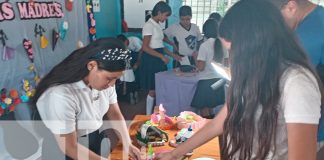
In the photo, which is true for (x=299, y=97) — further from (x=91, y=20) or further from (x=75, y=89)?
(x=91, y=20)

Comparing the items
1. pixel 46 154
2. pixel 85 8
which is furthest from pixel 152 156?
pixel 85 8

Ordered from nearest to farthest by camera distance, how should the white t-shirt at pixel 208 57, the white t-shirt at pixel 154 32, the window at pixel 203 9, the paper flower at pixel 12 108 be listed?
the paper flower at pixel 12 108, the white t-shirt at pixel 208 57, the white t-shirt at pixel 154 32, the window at pixel 203 9

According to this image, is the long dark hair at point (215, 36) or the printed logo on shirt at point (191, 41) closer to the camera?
the long dark hair at point (215, 36)

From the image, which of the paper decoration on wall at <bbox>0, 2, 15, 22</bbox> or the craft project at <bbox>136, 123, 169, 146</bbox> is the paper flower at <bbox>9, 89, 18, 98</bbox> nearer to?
the paper decoration on wall at <bbox>0, 2, 15, 22</bbox>

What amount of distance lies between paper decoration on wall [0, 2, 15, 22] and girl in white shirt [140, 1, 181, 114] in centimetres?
140

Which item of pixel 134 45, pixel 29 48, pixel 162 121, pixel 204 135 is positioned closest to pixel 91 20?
pixel 134 45

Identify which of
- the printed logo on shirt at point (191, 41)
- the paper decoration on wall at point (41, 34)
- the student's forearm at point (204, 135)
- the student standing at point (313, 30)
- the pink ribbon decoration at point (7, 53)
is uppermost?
the student standing at point (313, 30)

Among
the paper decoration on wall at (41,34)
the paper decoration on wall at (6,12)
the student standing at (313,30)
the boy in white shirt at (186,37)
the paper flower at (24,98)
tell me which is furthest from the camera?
the boy in white shirt at (186,37)

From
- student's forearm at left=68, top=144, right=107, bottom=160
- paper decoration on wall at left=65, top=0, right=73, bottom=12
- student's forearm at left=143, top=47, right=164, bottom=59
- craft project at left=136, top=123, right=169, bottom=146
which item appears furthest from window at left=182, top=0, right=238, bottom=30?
student's forearm at left=68, top=144, right=107, bottom=160

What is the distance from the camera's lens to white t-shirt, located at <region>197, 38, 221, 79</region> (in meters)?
2.81

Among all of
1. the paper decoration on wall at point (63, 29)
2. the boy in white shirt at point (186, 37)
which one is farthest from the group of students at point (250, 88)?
the boy in white shirt at point (186, 37)

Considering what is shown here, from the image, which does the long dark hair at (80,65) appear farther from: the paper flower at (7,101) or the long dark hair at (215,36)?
the long dark hair at (215,36)

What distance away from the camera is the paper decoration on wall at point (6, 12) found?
2.15 meters

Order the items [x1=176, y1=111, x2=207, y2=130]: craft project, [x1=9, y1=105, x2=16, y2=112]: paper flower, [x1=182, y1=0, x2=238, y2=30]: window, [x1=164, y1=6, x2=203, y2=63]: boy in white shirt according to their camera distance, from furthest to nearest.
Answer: [x1=182, y1=0, x2=238, y2=30]: window → [x1=164, y1=6, x2=203, y2=63]: boy in white shirt → [x1=9, y1=105, x2=16, y2=112]: paper flower → [x1=176, y1=111, x2=207, y2=130]: craft project
